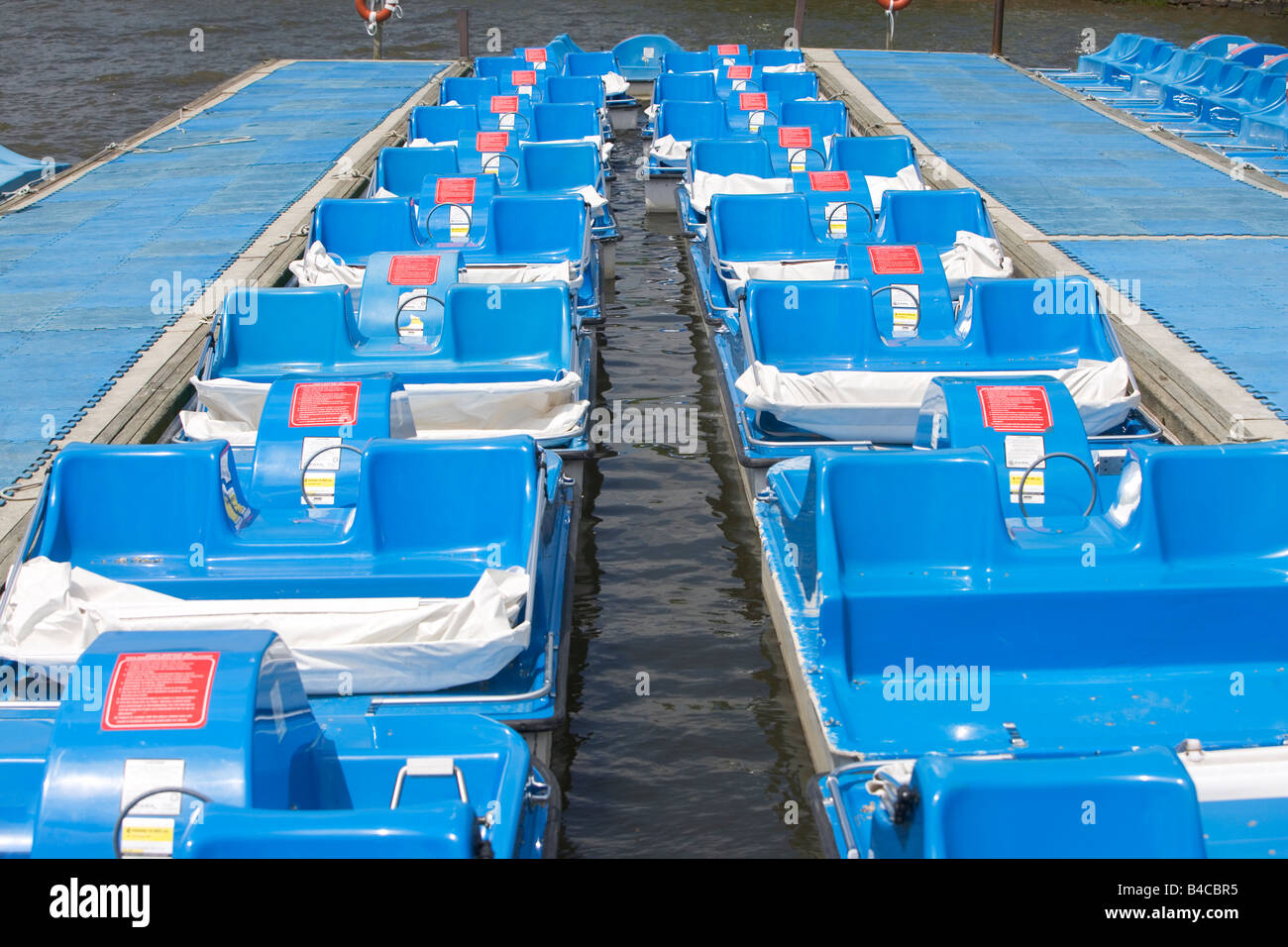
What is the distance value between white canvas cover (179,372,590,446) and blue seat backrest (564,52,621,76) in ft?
44.7

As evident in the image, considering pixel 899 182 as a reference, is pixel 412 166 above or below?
above

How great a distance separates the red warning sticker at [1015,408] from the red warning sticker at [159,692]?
398 cm

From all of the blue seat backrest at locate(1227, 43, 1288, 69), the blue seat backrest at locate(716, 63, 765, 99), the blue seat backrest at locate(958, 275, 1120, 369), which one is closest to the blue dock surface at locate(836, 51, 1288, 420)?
the blue seat backrest at locate(958, 275, 1120, 369)

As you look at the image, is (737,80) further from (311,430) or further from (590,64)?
(311,430)

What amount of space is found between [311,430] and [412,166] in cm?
698

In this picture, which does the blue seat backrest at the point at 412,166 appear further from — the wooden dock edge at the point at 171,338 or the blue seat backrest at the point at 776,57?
the blue seat backrest at the point at 776,57

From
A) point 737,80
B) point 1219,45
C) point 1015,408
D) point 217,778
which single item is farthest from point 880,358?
point 1219,45

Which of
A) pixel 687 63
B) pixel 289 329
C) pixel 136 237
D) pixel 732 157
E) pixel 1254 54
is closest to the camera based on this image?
pixel 289 329

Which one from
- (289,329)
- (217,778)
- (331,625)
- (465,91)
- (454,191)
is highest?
(465,91)

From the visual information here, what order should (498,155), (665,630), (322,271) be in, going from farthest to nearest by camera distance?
(498,155) → (322,271) → (665,630)

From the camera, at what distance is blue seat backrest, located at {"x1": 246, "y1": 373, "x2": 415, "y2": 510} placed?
247 inches

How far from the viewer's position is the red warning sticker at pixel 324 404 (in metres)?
6.42

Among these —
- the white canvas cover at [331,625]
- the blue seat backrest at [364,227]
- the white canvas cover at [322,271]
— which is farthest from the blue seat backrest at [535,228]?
the white canvas cover at [331,625]

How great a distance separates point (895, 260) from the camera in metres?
8.77
